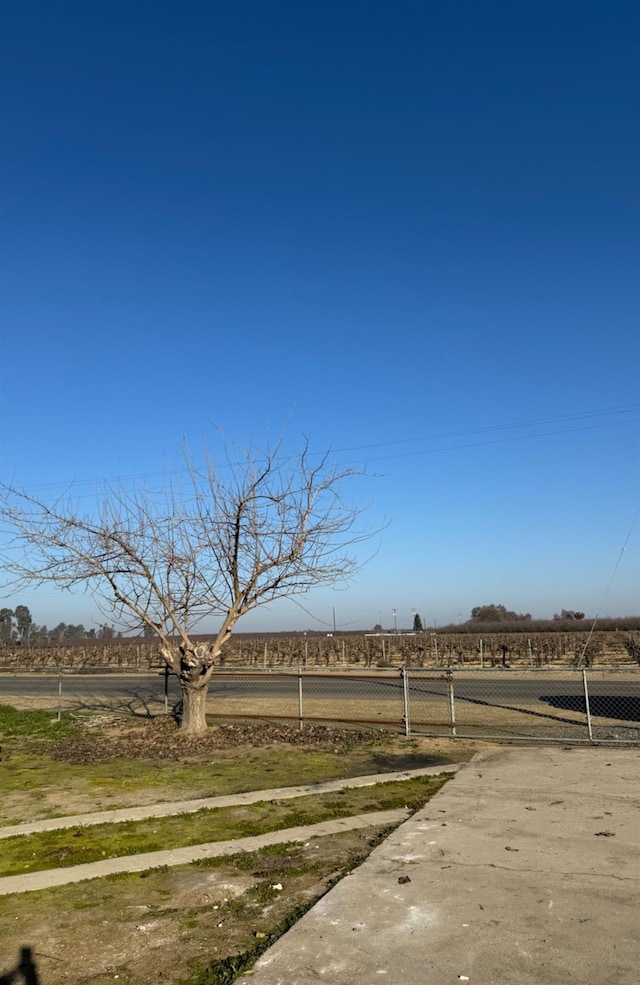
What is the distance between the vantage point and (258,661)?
132ft

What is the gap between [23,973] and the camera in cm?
400

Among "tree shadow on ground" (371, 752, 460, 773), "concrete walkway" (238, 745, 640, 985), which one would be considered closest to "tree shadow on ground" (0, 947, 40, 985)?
"concrete walkway" (238, 745, 640, 985)

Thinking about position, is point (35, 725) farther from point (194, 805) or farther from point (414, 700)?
point (414, 700)

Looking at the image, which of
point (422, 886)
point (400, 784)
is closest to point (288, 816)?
point (400, 784)

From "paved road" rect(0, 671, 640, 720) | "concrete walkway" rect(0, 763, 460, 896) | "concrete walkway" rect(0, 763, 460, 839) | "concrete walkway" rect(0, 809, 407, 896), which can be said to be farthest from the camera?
"paved road" rect(0, 671, 640, 720)

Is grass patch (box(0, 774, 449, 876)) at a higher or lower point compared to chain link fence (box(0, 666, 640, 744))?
higher

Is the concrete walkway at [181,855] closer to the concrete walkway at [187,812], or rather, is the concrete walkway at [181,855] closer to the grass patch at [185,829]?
the concrete walkway at [187,812]

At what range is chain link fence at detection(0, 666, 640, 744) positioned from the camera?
12.7 metres

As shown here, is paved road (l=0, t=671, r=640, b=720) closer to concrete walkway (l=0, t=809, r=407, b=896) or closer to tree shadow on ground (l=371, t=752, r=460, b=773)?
tree shadow on ground (l=371, t=752, r=460, b=773)

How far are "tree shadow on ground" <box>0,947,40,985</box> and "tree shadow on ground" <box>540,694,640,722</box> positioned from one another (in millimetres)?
12397

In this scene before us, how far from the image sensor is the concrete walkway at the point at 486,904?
12.6 ft

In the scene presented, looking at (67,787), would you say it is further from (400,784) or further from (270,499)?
(270,499)

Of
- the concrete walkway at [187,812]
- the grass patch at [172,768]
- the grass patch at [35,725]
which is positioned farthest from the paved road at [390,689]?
the concrete walkway at [187,812]

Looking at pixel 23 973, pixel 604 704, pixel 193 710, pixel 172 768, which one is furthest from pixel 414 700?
pixel 23 973
